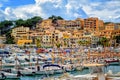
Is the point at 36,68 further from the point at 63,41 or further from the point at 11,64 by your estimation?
the point at 63,41

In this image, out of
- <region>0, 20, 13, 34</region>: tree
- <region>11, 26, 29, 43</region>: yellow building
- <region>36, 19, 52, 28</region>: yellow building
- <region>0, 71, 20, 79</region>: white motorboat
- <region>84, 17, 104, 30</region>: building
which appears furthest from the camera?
<region>0, 20, 13, 34</region>: tree

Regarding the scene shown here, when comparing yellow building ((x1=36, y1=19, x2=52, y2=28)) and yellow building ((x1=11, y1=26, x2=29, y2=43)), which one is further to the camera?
yellow building ((x1=36, y1=19, x2=52, y2=28))

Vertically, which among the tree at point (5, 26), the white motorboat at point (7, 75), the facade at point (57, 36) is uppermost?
the tree at point (5, 26)

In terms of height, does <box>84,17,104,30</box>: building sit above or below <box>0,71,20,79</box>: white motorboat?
above

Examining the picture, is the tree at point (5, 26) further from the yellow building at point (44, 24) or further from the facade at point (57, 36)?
the facade at point (57, 36)

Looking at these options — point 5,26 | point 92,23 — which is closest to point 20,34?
point 5,26

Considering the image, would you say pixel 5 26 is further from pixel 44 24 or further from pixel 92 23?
pixel 92 23

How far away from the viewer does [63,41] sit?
83.1m

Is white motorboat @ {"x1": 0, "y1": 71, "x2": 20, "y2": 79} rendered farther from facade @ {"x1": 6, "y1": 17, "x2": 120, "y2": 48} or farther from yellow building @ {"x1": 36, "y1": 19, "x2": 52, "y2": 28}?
yellow building @ {"x1": 36, "y1": 19, "x2": 52, "y2": 28}

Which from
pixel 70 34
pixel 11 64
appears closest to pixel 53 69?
pixel 11 64

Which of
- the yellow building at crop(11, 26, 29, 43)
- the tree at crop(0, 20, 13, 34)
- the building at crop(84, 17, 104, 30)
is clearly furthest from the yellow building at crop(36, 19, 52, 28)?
the building at crop(84, 17, 104, 30)

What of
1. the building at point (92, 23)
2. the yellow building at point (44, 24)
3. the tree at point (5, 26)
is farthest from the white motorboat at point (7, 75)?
the tree at point (5, 26)

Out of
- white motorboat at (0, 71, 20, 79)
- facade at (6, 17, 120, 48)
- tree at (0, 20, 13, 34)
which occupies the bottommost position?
white motorboat at (0, 71, 20, 79)

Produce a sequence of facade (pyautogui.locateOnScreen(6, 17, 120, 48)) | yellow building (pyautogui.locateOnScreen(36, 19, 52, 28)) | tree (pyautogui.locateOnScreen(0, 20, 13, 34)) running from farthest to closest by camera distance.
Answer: tree (pyautogui.locateOnScreen(0, 20, 13, 34)), yellow building (pyautogui.locateOnScreen(36, 19, 52, 28)), facade (pyautogui.locateOnScreen(6, 17, 120, 48))
